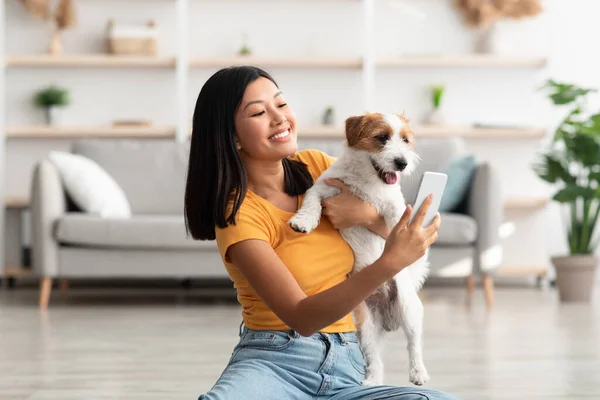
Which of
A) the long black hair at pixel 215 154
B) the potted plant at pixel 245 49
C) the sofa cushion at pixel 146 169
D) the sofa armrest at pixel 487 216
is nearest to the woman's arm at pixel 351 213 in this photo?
the long black hair at pixel 215 154

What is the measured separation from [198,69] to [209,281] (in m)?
1.59

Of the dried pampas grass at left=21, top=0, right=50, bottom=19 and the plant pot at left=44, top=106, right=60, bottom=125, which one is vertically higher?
the dried pampas grass at left=21, top=0, right=50, bottom=19

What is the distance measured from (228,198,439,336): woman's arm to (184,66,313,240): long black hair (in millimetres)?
116

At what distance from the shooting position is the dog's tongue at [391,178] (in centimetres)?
178

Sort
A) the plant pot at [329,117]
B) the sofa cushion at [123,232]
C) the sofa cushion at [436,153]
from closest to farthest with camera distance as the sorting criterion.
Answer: the sofa cushion at [123,232] < the sofa cushion at [436,153] < the plant pot at [329,117]

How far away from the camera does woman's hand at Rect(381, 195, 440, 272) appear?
144cm

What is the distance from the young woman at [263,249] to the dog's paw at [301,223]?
26mm

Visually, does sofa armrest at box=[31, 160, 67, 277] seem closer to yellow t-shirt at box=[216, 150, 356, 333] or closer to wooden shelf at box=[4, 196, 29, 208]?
wooden shelf at box=[4, 196, 29, 208]

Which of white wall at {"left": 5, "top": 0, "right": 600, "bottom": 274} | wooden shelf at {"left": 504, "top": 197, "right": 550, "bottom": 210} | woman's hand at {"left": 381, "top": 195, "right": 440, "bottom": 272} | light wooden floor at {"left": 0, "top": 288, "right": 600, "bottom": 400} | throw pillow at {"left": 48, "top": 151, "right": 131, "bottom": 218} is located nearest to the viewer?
woman's hand at {"left": 381, "top": 195, "right": 440, "bottom": 272}

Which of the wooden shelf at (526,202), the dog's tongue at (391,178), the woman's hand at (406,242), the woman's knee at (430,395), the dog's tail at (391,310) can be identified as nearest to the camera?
the woman's hand at (406,242)

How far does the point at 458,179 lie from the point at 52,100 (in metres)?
3.03

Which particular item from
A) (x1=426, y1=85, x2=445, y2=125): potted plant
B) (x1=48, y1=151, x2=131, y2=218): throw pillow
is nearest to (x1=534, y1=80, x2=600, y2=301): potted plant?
(x1=426, y1=85, x2=445, y2=125): potted plant

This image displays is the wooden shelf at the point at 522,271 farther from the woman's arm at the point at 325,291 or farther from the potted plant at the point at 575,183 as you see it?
the woman's arm at the point at 325,291

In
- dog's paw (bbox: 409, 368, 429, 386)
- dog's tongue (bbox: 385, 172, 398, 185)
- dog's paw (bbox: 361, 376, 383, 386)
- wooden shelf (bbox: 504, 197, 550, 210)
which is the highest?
dog's tongue (bbox: 385, 172, 398, 185)
